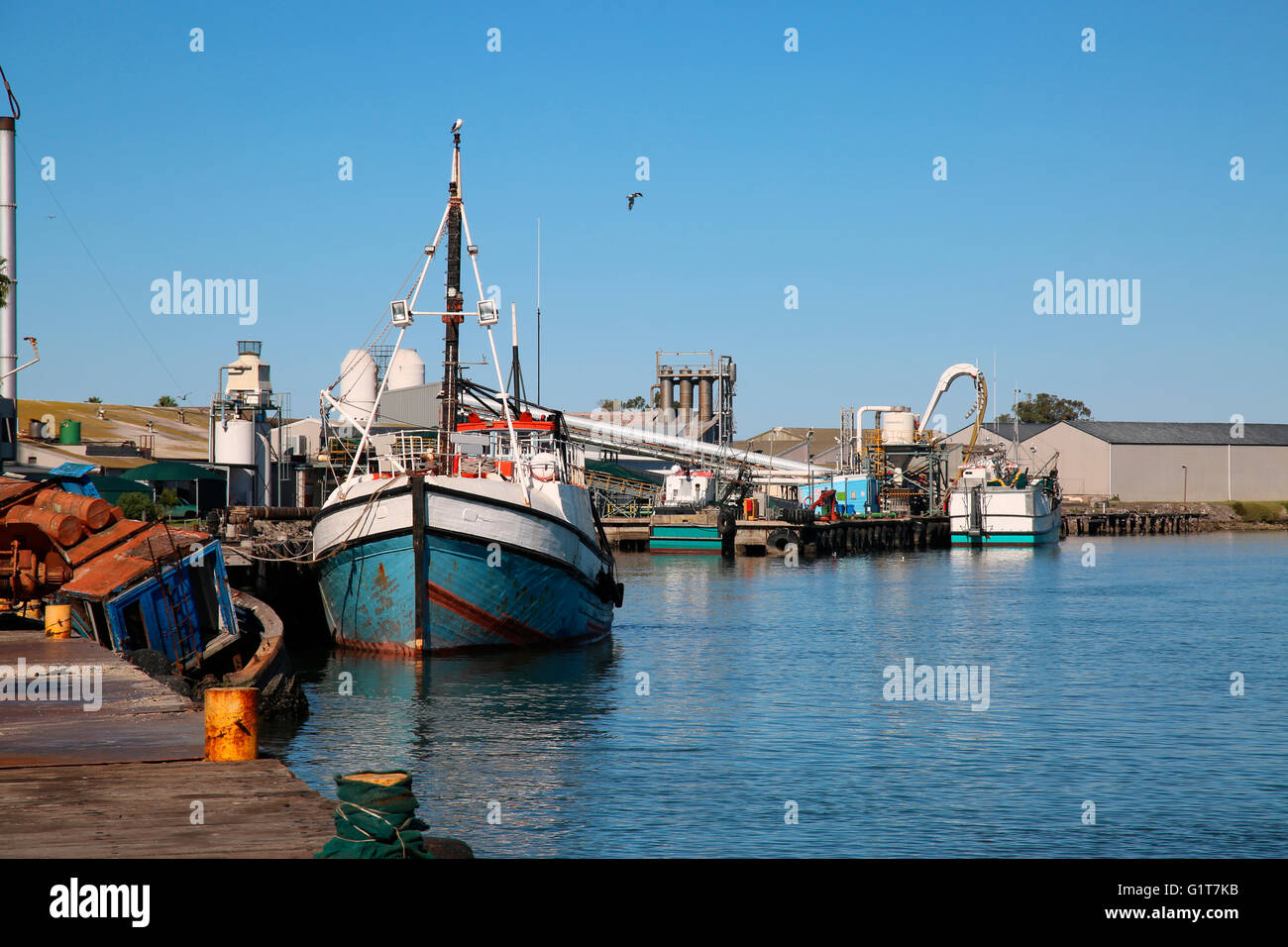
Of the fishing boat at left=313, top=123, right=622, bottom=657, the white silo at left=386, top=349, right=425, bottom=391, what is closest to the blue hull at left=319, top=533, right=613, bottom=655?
the fishing boat at left=313, top=123, right=622, bottom=657

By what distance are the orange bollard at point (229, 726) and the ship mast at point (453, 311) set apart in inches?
722

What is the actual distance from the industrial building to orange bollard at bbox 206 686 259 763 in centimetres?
12521

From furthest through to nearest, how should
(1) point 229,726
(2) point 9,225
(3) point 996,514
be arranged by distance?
(3) point 996,514
(2) point 9,225
(1) point 229,726

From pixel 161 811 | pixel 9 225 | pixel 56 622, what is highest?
pixel 9 225

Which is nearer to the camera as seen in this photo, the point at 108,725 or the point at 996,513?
the point at 108,725

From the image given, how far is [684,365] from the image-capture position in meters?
116

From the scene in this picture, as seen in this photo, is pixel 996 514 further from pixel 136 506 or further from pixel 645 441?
pixel 136 506

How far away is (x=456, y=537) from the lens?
26312 millimetres

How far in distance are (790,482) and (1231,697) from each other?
260ft

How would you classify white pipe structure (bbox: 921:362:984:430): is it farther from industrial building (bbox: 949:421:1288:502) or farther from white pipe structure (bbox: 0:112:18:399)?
white pipe structure (bbox: 0:112:18:399)

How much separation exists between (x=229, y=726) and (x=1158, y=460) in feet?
441

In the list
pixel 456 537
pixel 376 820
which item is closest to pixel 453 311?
pixel 456 537
